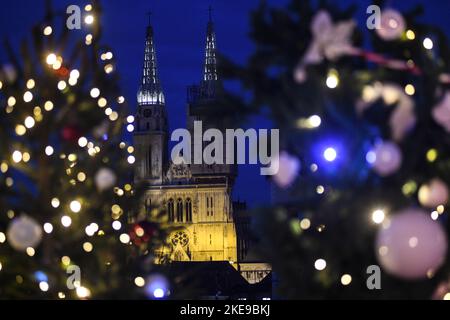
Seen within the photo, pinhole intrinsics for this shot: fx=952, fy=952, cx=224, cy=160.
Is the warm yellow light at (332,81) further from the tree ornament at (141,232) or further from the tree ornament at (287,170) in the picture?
the tree ornament at (141,232)

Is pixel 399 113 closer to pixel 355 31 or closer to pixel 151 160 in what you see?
pixel 355 31

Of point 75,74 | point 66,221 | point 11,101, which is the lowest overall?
point 66,221

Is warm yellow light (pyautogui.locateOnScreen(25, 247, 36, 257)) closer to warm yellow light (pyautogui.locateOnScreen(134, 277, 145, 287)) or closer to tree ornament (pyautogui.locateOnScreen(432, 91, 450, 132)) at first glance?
warm yellow light (pyautogui.locateOnScreen(134, 277, 145, 287))

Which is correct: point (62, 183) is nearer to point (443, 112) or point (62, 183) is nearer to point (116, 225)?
point (116, 225)

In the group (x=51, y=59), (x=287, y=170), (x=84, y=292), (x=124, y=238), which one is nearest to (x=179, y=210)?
(x=124, y=238)

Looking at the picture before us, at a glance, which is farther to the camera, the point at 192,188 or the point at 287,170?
the point at 192,188

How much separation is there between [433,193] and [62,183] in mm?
3906

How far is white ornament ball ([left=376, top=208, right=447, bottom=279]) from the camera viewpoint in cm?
575

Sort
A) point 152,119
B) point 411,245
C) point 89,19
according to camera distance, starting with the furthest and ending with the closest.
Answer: point 152,119 → point 89,19 → point 411,245

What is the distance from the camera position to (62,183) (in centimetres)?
874

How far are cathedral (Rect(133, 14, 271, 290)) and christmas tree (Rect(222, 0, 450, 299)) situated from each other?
56.9m

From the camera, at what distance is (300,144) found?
251 inches

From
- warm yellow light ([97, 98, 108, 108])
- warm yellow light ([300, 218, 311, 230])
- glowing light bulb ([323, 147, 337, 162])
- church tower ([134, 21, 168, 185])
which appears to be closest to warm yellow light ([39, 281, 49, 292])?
warm yellow light ([97, 98, 108, 108])

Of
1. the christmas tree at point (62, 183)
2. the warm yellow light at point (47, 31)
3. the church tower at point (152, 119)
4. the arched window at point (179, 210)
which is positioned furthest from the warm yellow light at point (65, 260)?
the church tower at point (152, 119)
